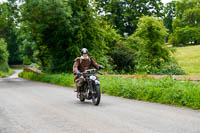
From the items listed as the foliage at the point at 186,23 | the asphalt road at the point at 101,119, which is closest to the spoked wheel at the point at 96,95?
the asphalt road at the point at 101,119

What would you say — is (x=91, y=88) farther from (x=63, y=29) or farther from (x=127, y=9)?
(x=127, y=9)

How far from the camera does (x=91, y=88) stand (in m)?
9.92

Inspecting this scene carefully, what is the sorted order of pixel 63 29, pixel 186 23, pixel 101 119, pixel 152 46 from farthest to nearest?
pixel 186 23, pixel 152 46, pixel 63 29, pixel 101 119

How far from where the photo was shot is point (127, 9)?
55.2 m

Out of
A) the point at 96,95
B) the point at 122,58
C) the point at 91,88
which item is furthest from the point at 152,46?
the point at 96,95

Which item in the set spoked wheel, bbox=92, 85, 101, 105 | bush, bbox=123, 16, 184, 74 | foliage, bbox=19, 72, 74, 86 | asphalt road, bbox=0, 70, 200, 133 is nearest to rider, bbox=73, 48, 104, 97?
spoked wheel, bbox=92, 85, 101, 105

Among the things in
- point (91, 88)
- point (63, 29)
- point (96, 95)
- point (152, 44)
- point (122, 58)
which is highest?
point (63, 29)

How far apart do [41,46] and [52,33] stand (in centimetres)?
322

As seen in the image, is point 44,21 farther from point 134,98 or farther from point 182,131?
point 182,131

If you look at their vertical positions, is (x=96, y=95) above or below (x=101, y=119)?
above

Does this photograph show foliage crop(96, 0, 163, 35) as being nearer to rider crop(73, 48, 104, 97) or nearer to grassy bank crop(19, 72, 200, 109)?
grassy bank crop(19, 72, 200, 109)

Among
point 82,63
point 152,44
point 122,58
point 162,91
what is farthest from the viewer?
point 122,58

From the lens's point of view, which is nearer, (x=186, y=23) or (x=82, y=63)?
(x=82, y=63)

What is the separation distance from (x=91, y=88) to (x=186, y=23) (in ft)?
211
